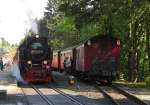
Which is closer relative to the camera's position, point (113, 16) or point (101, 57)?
point (101, 57)

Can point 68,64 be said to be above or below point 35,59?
below

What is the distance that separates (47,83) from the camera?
108 ft

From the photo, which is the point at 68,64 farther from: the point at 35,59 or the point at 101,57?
the point at 101,57

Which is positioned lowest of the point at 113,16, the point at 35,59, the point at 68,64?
the point at 68,64

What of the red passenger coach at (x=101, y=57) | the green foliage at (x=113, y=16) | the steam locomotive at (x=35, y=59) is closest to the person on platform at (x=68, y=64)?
the green foliage at (x=113, y=16)

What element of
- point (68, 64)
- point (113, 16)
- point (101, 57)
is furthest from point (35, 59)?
point (113, 16)

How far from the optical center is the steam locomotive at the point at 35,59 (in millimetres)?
31578

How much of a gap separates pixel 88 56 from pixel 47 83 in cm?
348

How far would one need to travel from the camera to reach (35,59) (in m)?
32.0

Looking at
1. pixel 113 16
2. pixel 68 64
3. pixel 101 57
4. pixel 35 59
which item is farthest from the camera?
pixel 68 64

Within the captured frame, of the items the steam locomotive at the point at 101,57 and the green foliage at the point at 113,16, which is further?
the green foliage at the point at 113,16

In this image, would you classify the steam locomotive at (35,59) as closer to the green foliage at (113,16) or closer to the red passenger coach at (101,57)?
the red passenger coach at (101,57)

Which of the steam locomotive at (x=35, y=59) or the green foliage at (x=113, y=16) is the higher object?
the green foliage at (x=113, y=16)

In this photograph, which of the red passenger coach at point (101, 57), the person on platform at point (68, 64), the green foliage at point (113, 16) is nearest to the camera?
the red passenger coach at point (101, 57)
